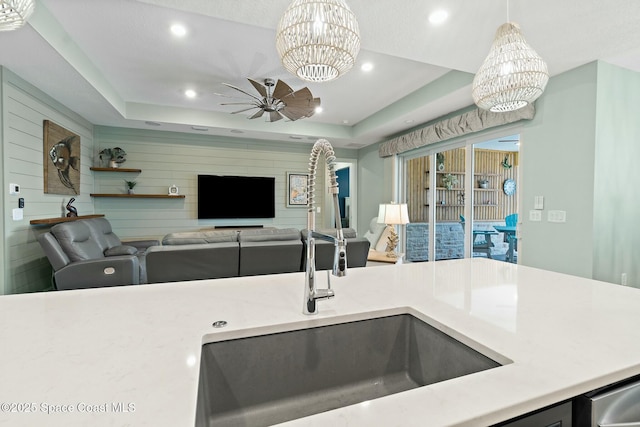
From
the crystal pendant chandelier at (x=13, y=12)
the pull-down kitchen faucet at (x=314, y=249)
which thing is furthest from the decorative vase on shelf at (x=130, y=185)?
the pull-down kitchen faucet at (x=314, y=249)

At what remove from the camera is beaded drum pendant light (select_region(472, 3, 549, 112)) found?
141cm

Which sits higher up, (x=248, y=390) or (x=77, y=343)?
(x=77, y=343)

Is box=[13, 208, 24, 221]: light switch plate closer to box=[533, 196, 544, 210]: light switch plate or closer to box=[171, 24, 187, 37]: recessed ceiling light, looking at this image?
box=[171, 24, 187, 37]: recessed ceiling light

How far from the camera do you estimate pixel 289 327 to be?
867mm

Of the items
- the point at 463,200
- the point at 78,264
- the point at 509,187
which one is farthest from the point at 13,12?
the point at 463,200

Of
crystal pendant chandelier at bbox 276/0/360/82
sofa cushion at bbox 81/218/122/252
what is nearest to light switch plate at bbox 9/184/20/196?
sofa cushion at bbox 81/218/122/252

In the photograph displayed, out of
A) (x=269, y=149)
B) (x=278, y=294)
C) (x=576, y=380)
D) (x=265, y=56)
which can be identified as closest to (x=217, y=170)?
(x=269, y=149)

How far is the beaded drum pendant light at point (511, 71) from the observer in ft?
4.61

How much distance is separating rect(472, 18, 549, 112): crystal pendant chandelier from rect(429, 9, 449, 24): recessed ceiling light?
72cm

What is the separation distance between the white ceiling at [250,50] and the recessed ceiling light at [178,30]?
63mm

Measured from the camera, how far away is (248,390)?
32.8 inches

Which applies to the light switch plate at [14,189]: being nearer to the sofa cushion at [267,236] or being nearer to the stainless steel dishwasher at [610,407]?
the sofa cushion at [267,236]

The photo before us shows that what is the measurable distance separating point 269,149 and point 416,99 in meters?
3.16

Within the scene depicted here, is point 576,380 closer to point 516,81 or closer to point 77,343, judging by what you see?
point 77,343
